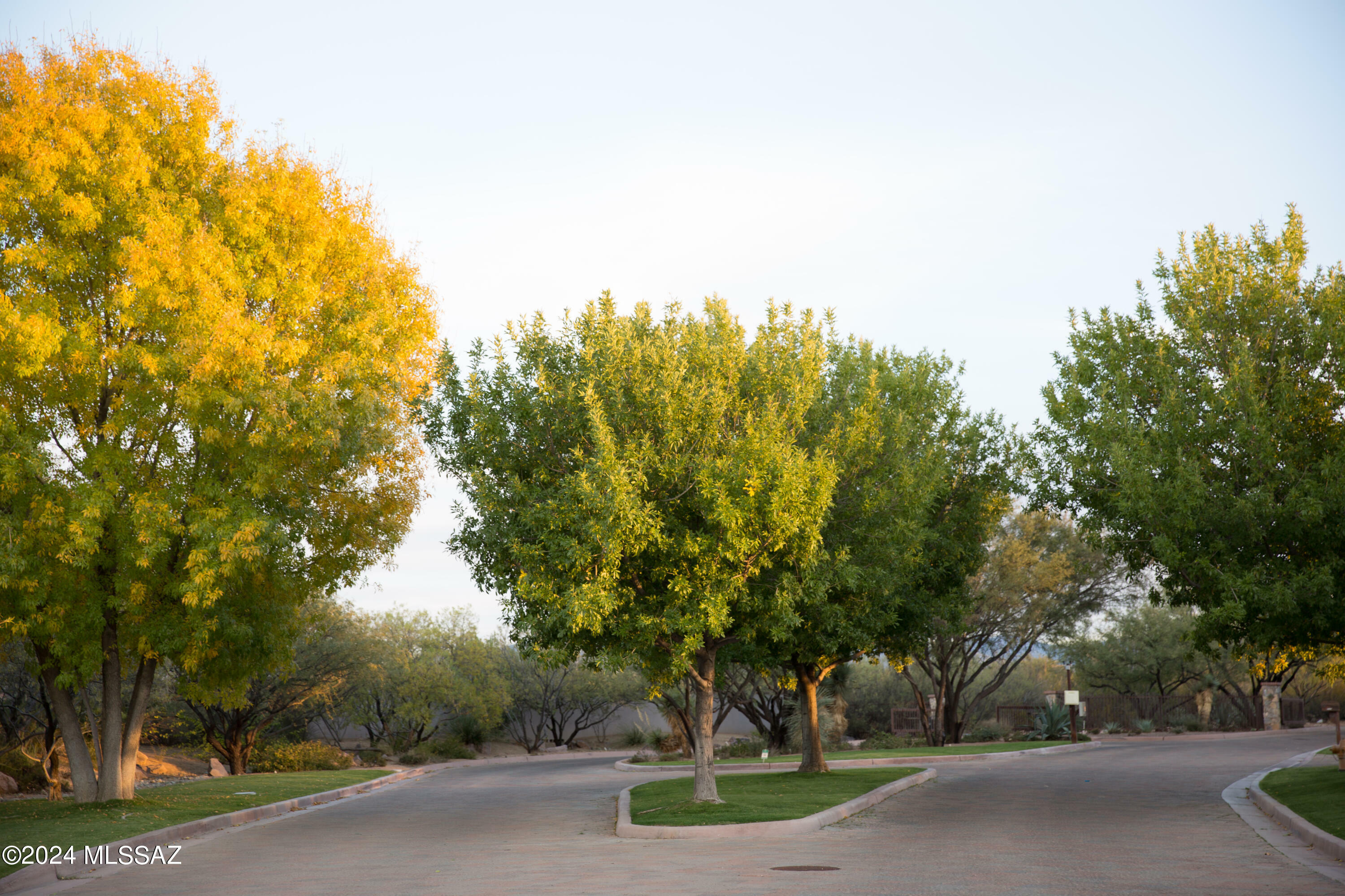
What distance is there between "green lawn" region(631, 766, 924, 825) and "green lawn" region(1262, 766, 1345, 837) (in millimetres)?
6740

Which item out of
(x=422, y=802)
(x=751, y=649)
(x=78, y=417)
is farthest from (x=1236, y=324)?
(x=78, y=417)

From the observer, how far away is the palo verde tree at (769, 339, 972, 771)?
18.8m

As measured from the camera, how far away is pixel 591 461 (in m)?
15.1

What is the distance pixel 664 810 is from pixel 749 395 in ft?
22.7

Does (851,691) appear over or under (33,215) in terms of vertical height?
under

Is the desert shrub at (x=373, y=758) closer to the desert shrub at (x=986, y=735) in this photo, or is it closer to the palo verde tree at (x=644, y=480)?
the desert shrub at (x=986, y=735)

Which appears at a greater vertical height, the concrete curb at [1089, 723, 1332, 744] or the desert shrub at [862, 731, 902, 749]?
the desert shrub at [862, 731, 902, 749]

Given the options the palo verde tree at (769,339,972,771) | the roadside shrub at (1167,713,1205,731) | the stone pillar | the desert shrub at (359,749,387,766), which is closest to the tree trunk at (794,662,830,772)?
the palo verde tree at (769,339,972,771)

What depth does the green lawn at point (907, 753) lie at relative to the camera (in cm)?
3216

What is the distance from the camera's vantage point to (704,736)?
58.1 feet

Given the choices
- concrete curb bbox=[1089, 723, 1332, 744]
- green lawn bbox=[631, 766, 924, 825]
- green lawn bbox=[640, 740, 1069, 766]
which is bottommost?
concrete curb bbox=[1089, 723, 1332, 744]

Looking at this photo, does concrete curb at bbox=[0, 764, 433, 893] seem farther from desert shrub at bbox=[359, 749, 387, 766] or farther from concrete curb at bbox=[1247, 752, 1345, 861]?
concrete curb at bbox=[1247, 752, 1345, 861]

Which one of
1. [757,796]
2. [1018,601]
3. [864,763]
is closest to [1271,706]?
[1018,601]

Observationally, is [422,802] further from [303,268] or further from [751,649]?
[303,268]
